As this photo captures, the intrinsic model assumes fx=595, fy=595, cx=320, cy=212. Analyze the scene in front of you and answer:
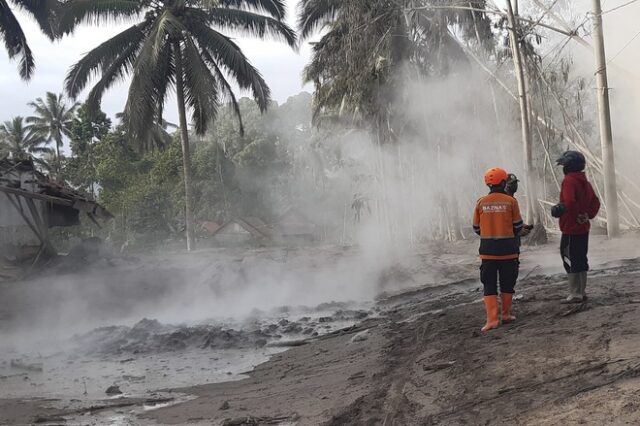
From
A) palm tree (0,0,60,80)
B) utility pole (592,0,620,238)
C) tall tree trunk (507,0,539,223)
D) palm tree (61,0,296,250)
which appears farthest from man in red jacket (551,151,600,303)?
palm tree (0,0,60,80)

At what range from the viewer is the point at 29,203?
13.9 m

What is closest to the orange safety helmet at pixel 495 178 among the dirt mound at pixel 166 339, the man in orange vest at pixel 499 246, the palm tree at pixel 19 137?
the man in orange vest at pixel 499 246

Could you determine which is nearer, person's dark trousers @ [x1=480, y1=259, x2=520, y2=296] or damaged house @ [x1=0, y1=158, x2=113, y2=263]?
person's dark trousers @ [x1=480, y1=259, x2=520, y2=296]

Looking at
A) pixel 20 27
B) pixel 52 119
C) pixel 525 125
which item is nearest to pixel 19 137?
pixel 52 119

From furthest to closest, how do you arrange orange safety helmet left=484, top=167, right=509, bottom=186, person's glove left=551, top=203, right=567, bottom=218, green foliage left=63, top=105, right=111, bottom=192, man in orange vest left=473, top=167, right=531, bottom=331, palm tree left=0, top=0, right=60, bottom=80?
green foliage left=63, top=105, right=111, bottom=192
palm tree left=0, top=0, right=60, bottom=80
orange safety helmet left=484, top=167, right=509, bottom=186
man in orange vest left=473, top=167, right=531, bottom=331
person's glove left=551, top=203, right=567, bottom=218

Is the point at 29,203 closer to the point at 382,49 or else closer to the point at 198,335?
the point at 198,335

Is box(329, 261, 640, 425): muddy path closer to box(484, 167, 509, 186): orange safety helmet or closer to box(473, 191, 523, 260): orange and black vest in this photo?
box(473, 191, 523, 260): orange and black vest

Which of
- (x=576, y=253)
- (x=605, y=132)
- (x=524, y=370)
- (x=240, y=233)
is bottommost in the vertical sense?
(x=240, y=233)

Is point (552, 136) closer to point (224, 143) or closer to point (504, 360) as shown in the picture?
point (504, 360)

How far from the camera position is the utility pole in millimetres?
12375

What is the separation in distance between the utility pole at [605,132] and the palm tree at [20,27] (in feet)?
53.0

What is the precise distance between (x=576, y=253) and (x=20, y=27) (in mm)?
18568

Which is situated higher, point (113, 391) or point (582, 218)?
point (582, 218)

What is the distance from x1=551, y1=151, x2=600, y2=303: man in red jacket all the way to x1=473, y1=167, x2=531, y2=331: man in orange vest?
43 centimetres
